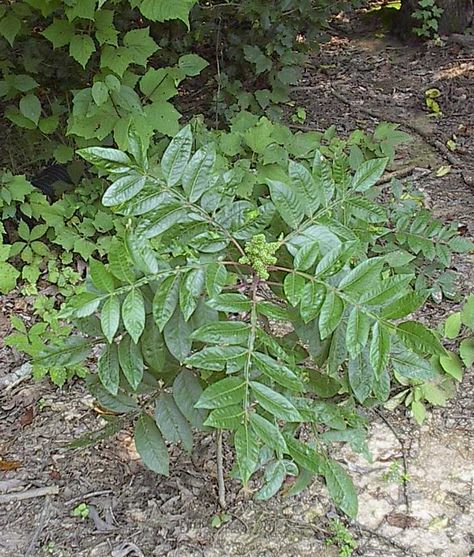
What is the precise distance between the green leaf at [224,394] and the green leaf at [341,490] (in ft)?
1.43

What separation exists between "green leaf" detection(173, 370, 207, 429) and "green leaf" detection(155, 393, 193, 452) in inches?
1.3

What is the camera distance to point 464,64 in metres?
5.71

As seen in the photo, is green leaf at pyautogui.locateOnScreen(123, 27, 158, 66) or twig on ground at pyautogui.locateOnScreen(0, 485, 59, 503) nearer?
twig on ground at pyautogui.locateOnScreen(0, 485, 59, 503)

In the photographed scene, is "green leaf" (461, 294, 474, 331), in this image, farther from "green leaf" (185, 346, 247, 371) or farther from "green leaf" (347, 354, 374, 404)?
"green leaf" (185, 346, 247, 371)

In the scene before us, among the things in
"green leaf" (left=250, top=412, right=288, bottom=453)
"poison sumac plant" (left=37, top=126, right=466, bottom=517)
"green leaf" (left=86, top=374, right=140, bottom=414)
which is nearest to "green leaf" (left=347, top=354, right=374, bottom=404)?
"poison sumac plant" (left=37, top=126, right=466, bottom=517)

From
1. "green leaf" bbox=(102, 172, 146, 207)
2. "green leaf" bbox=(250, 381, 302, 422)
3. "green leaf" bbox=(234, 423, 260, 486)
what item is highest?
"green leaf" bbox=(102, 172, 146, 207)

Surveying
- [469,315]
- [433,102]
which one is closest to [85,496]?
[469,315]

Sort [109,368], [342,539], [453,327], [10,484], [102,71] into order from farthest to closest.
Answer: [102,71] → [453,327] → [10,484] → [342,539] → [109,368]

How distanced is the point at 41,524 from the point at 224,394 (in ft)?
3.58

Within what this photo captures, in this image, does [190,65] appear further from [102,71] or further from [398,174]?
[398,174]

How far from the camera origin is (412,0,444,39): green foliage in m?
6.05

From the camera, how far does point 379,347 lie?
145 centimetres

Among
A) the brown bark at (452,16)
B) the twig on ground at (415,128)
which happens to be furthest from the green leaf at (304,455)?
the brown bark at (452,16)

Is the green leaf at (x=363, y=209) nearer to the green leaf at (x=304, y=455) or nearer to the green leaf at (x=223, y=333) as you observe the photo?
the green leaf at (x=223, y=333)
